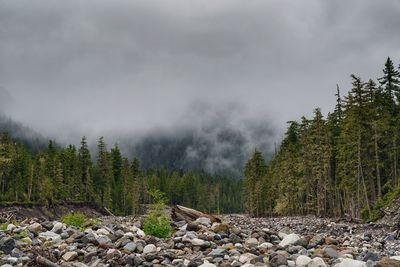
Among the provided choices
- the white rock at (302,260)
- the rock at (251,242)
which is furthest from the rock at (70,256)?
the white rock at (302,260)

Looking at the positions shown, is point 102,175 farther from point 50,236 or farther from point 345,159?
point 50,236

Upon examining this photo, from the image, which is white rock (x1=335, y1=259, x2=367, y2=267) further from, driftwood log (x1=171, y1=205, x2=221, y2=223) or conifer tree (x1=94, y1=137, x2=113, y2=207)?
conifer tree (x1=94, y1=137, x2=113, y2=207)

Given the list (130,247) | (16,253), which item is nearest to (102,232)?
(130,247)

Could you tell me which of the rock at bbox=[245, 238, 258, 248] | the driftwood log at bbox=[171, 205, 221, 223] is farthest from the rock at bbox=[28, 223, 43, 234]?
the rock at bbox=[245, 238, 258, 248]

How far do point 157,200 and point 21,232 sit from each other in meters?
4.54

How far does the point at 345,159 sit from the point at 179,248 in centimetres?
4716

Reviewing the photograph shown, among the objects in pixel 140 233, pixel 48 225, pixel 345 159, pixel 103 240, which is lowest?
pixel 103 240

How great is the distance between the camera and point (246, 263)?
10.9m

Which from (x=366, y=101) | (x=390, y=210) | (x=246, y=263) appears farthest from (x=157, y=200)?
(x=366, y=101)

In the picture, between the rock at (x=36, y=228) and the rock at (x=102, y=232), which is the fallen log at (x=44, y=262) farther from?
the rock at (x=36, y=228)

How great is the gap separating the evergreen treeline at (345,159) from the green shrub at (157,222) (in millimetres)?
29561

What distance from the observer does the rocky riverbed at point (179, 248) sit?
442 inches

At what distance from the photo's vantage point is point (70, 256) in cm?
1195

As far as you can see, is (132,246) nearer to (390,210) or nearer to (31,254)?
(31,254)
